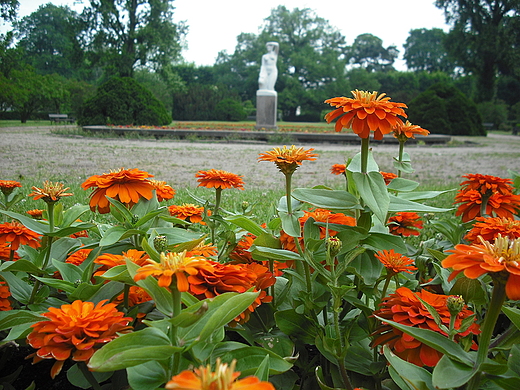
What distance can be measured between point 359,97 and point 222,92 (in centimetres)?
3162

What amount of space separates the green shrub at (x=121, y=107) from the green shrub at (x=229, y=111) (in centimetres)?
1366

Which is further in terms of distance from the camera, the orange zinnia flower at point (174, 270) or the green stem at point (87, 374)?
the green stem at point (87, 374)

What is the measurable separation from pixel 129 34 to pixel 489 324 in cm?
2241

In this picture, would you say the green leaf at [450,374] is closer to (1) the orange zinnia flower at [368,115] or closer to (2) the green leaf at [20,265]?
(1) the orange zinnia flower at [368,115]

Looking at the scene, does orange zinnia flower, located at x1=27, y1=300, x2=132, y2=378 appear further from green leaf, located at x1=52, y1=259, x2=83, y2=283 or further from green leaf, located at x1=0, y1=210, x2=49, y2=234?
green leaf, located at x1=0, y1=210, x2=49, y2=234

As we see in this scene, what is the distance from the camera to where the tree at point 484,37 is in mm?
24500

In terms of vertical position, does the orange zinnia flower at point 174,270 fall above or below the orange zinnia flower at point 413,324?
above

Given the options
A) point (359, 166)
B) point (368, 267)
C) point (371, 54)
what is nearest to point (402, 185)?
point (359, 166)

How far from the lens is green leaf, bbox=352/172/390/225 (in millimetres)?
889

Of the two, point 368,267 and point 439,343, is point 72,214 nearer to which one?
point 368,267

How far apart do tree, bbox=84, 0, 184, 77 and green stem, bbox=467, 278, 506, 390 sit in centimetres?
2182

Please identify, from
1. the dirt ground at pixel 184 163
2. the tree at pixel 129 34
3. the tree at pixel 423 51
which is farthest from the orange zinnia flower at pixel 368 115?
the tree at pixel 423 51

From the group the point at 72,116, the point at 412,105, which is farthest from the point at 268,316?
the point at 72,116

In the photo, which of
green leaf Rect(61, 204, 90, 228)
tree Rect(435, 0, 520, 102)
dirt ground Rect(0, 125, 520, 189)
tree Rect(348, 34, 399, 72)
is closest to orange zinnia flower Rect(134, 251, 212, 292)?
green leaf Rect(61, 204, 90, 228)
